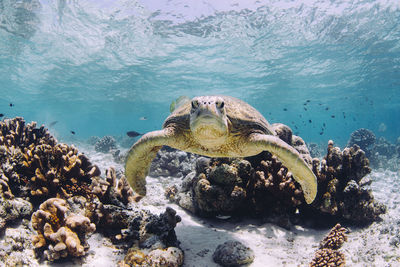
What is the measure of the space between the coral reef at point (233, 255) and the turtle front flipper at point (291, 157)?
5.42 ft

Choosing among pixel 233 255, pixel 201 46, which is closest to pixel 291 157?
pixel 233 255

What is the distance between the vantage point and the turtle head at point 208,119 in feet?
11.0

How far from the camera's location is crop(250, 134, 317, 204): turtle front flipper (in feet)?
12.4

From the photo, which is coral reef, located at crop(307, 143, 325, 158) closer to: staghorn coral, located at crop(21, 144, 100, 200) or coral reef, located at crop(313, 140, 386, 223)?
coral reef, located at crop(313, 140, 386, 223)

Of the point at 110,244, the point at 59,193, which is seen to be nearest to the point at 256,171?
the point at 110,244

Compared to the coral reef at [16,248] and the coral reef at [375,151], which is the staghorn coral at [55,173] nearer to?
the coral reef at [16,248]

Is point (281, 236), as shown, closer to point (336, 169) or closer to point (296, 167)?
point (296, 167)

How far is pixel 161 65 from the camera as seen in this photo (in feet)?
94.1

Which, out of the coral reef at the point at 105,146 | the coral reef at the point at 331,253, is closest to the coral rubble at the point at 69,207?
the coral reef at the point at 331,253

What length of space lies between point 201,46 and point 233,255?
75.2 feet

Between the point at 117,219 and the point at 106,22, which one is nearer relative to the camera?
the point at 117,219

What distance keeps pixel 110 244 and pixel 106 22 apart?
21332mm

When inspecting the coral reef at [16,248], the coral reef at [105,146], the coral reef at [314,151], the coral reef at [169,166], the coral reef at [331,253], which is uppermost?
the coral reef at [314,151]

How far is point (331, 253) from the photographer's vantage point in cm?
400
